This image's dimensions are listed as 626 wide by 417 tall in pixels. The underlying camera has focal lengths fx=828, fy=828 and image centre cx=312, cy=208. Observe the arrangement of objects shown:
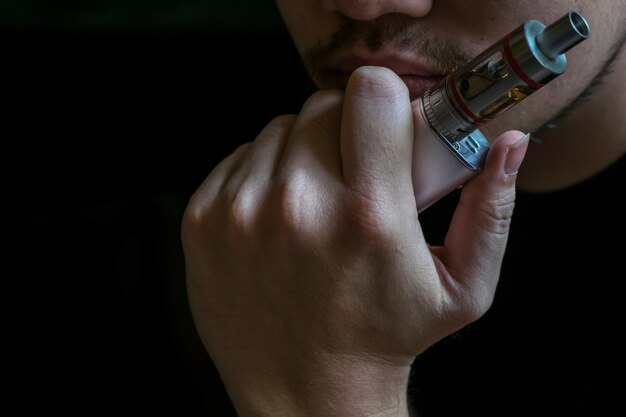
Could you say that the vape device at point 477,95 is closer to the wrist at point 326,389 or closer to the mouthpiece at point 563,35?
the mouthpiece at point 563,35

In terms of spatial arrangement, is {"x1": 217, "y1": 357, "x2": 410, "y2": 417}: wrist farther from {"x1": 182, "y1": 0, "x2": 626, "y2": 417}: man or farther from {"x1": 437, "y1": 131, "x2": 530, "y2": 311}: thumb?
{"x1": 437, "y1": 131, "x2": 530, "y2": 311}: thumb

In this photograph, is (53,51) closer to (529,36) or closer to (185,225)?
(185,225)

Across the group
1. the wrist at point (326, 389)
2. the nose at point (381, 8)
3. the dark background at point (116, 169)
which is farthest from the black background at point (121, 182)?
the nose at point (381, 8)

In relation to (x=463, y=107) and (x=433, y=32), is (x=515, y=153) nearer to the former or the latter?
(x=463, y=107)

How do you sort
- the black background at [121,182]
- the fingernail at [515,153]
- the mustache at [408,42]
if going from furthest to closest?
the black background at [121,182] → the mustache at [408,42] → the fingernail at [515,153]

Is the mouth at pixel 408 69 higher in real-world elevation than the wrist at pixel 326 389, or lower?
higher

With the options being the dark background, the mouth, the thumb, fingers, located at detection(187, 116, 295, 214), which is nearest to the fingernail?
the thumb

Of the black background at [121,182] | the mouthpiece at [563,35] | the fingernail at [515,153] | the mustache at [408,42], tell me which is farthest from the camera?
the black background at [121,182]

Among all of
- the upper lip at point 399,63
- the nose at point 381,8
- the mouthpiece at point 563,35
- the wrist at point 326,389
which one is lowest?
the wrist at point 326,389

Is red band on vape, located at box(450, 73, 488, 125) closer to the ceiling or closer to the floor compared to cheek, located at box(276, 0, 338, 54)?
closer to the floor
